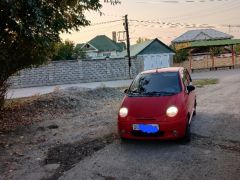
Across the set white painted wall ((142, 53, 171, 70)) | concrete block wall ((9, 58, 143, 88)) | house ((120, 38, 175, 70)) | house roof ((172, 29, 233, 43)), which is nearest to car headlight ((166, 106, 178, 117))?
concrete block wall ((9, 58, 143, 88))

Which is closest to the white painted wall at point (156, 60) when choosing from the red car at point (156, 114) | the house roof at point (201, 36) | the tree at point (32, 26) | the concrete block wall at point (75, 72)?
the concrete block wall at point (75, 72)

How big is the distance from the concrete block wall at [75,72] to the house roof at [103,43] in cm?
3108

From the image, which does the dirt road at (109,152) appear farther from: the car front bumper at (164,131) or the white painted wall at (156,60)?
the white painted wall at (156,60)

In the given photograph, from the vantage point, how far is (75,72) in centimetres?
4334

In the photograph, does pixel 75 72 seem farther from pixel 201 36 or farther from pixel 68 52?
pixel 201 36

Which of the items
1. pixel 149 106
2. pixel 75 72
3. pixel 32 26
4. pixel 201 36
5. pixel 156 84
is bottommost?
pixel 75 72

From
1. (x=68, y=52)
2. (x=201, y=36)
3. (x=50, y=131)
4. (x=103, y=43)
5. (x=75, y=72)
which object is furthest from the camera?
(x=201, y=36)

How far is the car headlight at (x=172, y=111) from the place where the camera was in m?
8.32

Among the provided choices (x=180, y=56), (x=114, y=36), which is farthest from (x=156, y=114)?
(x=114, y=36)

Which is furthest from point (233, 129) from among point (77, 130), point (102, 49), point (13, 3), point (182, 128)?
point (102, 49)

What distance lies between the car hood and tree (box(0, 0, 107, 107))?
308 centimetres

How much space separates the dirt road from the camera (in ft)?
22.4

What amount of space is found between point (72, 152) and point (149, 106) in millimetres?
1997

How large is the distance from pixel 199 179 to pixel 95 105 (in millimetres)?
10010
